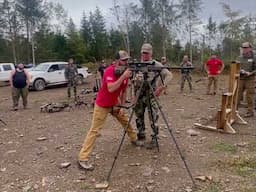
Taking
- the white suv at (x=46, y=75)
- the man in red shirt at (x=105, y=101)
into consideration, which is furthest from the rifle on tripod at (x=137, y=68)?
the white suv at (x=46, y=75)

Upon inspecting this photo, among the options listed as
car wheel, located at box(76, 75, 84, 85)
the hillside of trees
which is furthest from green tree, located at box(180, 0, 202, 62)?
car wheel, located at box(76, 75, 84, 85)

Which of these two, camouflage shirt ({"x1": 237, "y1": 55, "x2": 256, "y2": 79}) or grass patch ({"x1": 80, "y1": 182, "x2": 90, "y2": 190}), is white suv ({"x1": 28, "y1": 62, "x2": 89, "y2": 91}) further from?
grass patch ({"x1": 80, "y1": 182, "x2": 90, "y2": 190})

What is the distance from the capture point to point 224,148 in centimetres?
635

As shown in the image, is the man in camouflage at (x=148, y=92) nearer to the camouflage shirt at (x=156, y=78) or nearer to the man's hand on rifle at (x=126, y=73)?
the camouflage shirt at (x=156, y=78)

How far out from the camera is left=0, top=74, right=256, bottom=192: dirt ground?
15.9 feet

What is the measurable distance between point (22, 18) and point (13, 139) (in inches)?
1556

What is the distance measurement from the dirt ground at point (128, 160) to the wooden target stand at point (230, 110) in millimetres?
201

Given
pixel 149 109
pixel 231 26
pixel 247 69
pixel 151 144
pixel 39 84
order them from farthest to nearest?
1. pixel 231 26
2. pixel 39 84
3. pixel 247 69
4. pixel 151 144
5. pixel 149 109

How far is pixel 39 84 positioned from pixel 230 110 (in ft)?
48.6

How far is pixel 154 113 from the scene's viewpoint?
6020mm

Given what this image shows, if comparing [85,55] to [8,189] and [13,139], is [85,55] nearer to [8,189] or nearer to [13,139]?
[13,139]

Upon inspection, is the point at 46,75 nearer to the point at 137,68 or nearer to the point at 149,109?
the point at 149,109

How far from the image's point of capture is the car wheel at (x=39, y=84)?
20688mm

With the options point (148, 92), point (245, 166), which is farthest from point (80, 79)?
point (245, 166)
